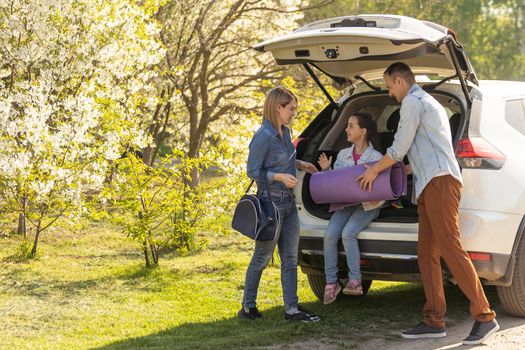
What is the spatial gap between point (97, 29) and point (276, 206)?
4.88 m

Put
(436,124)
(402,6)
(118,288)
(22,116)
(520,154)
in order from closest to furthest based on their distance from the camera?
(436,124) < (520,154) < (118,288) < (22,116) < (402,6)

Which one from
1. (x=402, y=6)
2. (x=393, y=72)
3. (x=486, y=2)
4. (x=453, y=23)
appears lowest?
(x=393, y=72)

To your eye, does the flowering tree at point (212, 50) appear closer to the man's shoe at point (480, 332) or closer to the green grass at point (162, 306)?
the green grass at point (162, 306)

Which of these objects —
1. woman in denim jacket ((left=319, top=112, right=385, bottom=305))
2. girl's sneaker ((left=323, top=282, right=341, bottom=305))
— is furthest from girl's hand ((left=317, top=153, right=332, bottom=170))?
girl's sneaker ((left=323, top=282, right=341, bottom=305))

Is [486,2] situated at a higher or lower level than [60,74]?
higher

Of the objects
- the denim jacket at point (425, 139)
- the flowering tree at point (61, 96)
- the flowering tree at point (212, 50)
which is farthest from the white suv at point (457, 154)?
the flowering tree at point (212, 50)

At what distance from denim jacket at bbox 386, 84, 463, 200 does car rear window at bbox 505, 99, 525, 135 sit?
0.83 metres

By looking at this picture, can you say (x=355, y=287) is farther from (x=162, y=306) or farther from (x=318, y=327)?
(x=162, y=306)

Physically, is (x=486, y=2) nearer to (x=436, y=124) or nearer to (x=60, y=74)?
(x=60, y=74)

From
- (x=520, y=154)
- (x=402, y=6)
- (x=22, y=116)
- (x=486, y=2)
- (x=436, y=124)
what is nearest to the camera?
(x=436, y=124)

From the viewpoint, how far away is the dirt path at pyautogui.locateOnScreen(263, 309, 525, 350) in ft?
18.7

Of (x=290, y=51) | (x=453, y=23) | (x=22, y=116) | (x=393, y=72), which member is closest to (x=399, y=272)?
(x=393, y=72)

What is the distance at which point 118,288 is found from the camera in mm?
8797

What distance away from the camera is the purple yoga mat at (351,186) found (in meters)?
6.19
